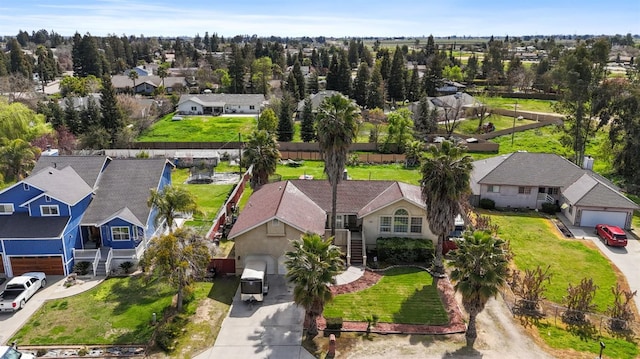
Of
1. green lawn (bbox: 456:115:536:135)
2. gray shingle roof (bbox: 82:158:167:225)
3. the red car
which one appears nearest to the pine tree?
green lawn (bbox: 456:115:536:135)

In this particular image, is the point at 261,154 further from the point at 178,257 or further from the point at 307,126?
the point at 307,126

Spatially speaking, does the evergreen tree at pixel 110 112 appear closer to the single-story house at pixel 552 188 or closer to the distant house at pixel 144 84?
the distant house at pixel 144 84

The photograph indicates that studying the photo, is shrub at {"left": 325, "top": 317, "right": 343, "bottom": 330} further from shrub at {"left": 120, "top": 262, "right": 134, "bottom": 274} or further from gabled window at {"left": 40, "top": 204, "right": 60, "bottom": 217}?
gabled window at {"left": 40, "top": 204, "right": 60, "bottom": 217}

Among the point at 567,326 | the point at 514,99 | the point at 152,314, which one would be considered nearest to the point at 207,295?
the point at 152,314

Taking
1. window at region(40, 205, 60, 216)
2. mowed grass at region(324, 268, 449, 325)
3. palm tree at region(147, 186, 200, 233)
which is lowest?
mowed grass at region(324, 268, 449, 325)

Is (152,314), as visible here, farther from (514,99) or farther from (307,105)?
(514,99)

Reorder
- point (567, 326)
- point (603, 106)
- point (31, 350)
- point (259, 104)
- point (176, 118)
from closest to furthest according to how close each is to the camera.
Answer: point (31, 350) < point (567, 326) < point (603, 106) < point (176, 118) < point (259, 104)
